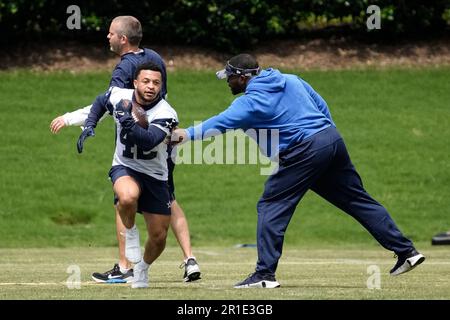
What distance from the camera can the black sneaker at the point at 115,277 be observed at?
1138 cm

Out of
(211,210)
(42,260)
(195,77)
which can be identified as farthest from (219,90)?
(42,260)

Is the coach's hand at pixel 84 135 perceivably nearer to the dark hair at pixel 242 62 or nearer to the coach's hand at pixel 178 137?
the coach's hand at pixel 178 137

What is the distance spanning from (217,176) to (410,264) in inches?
520

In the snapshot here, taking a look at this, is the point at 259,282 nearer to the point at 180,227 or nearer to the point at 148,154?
the point at 148,154

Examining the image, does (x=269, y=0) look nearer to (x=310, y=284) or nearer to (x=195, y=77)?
(x=195, y=77)

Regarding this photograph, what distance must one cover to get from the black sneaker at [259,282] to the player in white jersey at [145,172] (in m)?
0.72

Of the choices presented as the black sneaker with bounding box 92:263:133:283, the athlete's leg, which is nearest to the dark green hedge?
the athlete's leg

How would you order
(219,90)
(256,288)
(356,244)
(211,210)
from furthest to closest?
(219,90), (211,210), (356,244), (256,288)

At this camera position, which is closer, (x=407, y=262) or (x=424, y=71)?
(x=407, y=262)

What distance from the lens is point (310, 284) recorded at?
1077cm

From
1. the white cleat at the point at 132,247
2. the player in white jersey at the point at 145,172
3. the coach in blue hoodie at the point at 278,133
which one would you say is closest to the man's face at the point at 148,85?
the player in white jersey at the point at 145,172

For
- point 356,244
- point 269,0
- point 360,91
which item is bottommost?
point 356,244

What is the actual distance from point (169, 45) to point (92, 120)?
16.9 m

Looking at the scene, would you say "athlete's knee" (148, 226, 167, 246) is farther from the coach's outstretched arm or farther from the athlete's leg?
the athlete's leg
